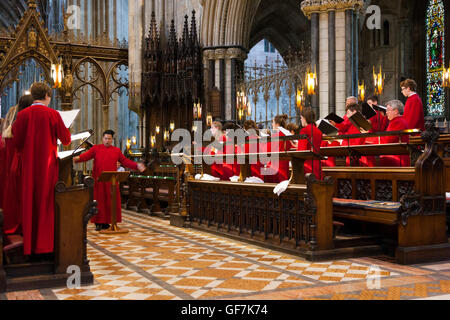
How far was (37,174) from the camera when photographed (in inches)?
197

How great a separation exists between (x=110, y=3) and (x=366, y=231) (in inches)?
837

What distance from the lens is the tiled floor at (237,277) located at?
14.8 feet

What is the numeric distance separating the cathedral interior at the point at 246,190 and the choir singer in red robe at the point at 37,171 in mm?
141

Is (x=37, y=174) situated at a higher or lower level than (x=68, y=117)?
lower

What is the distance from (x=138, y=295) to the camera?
4527mm

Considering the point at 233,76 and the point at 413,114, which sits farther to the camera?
the point at 233,76

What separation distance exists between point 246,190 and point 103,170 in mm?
3246

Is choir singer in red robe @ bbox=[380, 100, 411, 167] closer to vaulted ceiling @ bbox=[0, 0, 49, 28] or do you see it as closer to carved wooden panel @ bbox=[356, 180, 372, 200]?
carved wooden panel @ bbox=[356, 180, 372, 200]

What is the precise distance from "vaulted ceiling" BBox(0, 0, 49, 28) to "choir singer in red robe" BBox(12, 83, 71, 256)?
34.3 m

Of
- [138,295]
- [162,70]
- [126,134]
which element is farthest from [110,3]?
[138,295]

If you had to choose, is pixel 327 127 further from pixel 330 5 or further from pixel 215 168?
pixel 330 5

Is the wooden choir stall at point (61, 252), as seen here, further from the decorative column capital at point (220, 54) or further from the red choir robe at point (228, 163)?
the decorative column capital at point (220, 54)

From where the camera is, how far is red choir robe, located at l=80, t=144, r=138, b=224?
9336 millimetres

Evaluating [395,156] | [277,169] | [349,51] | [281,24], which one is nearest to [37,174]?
[277,169]
